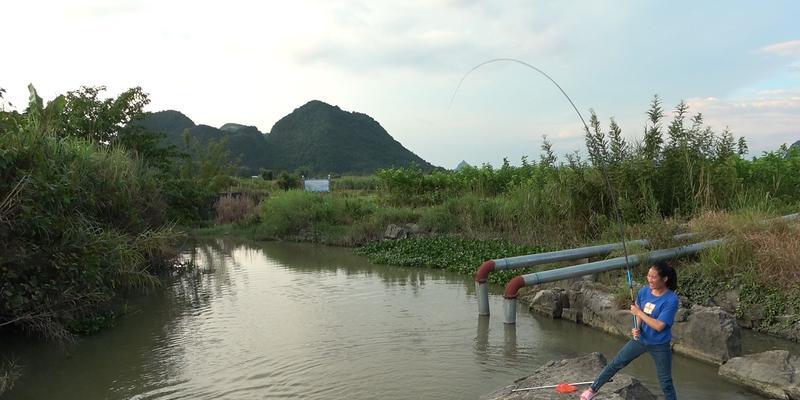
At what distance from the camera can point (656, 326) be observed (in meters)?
4.79

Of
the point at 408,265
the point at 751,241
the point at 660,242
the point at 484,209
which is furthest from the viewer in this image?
the point at 484,209

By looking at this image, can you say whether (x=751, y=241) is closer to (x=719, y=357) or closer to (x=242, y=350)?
(x=719, y=357)

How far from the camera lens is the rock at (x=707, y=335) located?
7312 millimetres

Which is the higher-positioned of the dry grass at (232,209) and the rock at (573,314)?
the dry grass at (232,209)

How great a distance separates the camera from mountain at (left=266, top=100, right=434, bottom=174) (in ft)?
245

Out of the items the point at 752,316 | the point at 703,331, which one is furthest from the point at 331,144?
the point at 703,331

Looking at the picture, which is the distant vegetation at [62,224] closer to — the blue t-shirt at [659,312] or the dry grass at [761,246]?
the blue t-shirt at [659,312]

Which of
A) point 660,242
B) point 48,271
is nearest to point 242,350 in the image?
point 48,271

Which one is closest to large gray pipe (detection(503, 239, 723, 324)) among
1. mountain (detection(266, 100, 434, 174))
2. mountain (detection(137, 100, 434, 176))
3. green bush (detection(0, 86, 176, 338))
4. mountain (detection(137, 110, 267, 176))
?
green bush (detection(0, 86, 176, 338))

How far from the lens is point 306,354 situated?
27.6ft

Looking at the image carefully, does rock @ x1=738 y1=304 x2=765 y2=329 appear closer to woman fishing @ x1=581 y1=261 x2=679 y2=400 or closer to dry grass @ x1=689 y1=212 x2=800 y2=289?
dry grass @ x1=689 y1=212 x2=800 y2=289

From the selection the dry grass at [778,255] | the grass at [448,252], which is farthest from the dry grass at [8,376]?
the dry grass at [778,255]

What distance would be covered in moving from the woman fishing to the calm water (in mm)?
1901

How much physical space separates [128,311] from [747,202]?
14.3m
